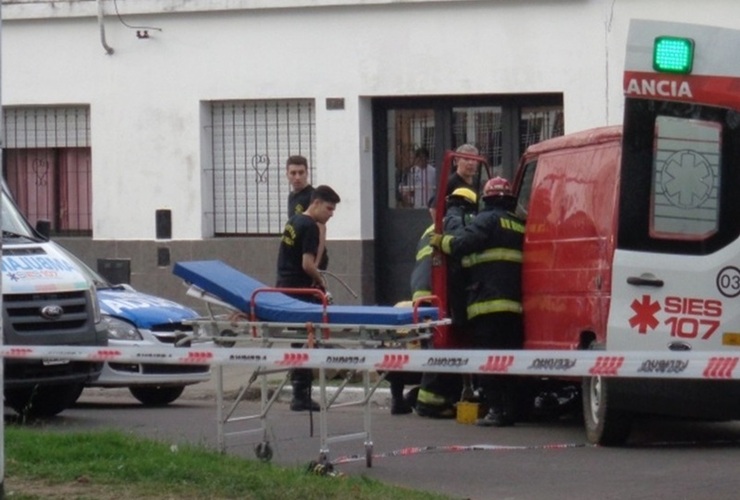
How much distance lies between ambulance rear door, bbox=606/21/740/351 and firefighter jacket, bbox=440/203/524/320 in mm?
1965

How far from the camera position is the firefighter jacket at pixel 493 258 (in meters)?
12.6

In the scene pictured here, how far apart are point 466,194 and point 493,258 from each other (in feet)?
2.97

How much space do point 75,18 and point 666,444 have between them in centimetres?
1146

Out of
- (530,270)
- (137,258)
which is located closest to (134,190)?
(137,258)

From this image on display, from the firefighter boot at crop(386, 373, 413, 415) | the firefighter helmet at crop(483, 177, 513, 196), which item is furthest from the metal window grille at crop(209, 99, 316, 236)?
the firefighter helmet at crop(483, 177, 513, 196)

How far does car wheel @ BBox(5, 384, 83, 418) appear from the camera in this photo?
13.1 meters

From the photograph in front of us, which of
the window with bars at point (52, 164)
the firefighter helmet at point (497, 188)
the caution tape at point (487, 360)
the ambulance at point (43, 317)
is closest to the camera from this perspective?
the caution tape at point (487, 360)

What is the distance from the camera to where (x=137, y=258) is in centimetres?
2073

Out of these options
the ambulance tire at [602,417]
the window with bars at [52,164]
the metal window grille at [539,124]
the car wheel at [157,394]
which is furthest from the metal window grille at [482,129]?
the ambulance tire at [602,417]

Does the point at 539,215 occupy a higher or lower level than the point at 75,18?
lower

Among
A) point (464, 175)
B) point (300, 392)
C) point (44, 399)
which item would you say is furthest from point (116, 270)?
point (464, 175)

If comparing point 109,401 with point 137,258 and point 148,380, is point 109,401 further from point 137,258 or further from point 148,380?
point 137,258

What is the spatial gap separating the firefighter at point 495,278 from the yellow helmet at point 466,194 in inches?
17.2

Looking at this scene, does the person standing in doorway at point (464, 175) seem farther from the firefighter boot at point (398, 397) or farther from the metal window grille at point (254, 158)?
the metal window grille at point (254, 158)
